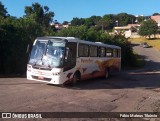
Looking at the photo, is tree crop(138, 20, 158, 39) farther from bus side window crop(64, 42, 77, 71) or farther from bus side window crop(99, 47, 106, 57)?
bus side window crop(64, 42, 77, 71)

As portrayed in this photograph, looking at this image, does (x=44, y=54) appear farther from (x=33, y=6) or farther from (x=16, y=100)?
(x=33, y=6)

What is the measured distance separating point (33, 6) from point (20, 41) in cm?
4909

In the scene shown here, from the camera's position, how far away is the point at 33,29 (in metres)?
26.7

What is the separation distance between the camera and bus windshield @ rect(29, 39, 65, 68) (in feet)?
53.1

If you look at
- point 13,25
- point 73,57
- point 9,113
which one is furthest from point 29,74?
point 13,25

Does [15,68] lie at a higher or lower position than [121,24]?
lower

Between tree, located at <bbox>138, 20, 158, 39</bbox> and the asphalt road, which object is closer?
the asphalt road

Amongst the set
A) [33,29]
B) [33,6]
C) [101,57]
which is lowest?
[101,57]

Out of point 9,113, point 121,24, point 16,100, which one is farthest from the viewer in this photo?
point 121,24

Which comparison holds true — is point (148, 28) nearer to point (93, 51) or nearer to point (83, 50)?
point (93, 51)

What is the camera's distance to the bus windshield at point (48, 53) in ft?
53.1

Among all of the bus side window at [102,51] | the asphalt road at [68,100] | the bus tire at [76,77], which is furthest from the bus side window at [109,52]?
the asphalt road at [68,100]

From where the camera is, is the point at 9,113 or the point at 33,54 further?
the point at 33,54

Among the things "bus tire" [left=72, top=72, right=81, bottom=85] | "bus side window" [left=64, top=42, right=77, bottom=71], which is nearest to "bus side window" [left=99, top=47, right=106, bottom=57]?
"bus tire" [left=72, top=72, right=81, bottom=85]
